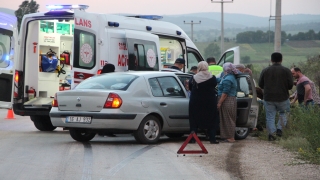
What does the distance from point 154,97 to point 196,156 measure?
2.28 metres

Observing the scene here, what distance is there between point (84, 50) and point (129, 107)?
3359mm

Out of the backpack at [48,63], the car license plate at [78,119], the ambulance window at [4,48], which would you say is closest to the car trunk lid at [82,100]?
the car license plate at [78,119]

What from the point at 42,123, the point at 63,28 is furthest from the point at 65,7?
the point at 42,123

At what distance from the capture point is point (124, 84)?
13.7 metres

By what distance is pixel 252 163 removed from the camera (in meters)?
11.1

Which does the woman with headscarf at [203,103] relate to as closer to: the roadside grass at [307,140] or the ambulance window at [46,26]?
the roadside grass at [307,140]

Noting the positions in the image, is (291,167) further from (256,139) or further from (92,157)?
(256,139)

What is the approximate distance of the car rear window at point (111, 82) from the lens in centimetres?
1370

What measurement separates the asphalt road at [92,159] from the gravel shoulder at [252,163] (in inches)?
7.8

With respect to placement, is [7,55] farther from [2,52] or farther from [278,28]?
[278,28]

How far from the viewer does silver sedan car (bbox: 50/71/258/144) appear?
13188 mm

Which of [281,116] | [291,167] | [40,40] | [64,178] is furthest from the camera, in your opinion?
[40,40]

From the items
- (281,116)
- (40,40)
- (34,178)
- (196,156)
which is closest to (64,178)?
(34,178)

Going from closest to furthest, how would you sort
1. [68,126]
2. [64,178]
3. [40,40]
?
[64,178], [68,126], [40,40]
